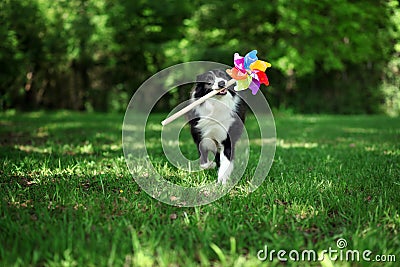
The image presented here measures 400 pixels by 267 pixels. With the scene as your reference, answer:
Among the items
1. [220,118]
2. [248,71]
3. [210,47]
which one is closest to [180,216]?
[220,118]

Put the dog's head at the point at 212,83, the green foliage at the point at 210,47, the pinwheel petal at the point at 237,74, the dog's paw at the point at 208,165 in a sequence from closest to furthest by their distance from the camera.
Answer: the pinwheel petal at the point at 237,74
the dog's head at the point at 212,83
the dog's paw at the point at 208,165
the green foliage at the point at 210,47

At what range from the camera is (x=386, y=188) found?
10.0 ft

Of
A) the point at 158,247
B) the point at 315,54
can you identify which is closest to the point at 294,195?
the point at 158,247

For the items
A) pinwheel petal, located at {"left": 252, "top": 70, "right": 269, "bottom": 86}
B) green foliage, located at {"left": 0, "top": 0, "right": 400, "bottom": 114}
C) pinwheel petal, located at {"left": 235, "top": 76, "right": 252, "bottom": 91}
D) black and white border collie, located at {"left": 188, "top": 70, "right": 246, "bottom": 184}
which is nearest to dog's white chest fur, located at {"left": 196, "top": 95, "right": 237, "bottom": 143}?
black and white border collie, located at {"left": 188, "top": 70, "right": 246, "bottom": 184}

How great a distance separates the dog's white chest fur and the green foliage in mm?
9446

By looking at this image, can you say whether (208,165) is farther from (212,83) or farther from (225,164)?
(212,83)

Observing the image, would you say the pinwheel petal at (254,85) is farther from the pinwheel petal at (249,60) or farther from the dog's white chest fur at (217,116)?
the dog's white chest fur at (217,116)

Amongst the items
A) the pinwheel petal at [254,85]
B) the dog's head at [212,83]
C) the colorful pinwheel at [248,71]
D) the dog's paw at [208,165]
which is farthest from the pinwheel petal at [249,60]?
the dog's paw at [208,165]

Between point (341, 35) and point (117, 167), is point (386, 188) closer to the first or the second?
point (117, 167)

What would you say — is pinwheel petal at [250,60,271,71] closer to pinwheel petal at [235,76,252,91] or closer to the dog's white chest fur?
pinwheel petal at [235,76,252,91]

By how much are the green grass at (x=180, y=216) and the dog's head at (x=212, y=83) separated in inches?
30.3

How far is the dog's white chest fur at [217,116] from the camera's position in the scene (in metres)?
3.41

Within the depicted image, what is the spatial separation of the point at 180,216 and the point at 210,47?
41.0 ft

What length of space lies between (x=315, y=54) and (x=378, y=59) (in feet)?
9.36
